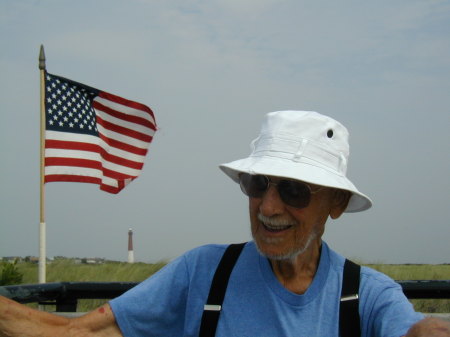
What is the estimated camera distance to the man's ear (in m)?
3.00

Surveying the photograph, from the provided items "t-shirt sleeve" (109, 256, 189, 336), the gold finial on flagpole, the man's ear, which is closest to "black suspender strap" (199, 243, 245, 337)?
"t-shirt sleeve" (109, 256, 189, 336)

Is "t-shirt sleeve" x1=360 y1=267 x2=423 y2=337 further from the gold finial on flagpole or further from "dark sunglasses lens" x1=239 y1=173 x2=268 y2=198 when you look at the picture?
the gold finial on flagpole

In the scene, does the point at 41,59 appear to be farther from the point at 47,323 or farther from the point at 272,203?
the point at 272,203

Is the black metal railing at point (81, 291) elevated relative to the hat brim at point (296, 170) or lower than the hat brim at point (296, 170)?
lower

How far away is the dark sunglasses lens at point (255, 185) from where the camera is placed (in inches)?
110

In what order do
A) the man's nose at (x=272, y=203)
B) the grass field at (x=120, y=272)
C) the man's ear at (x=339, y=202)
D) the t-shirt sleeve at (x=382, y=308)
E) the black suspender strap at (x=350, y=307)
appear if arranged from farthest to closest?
the grass field at (x=120, y=272), the man's ear at (x=339, y=202), the man's nose at (x=272, y=203), the black suspender strap at (x=350, y=307), the t-shirt sleeve at (x=382, y=308)

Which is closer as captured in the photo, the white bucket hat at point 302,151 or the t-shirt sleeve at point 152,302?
the white bucket hat at point 302,151

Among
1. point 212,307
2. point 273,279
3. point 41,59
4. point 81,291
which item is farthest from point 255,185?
point 41,59

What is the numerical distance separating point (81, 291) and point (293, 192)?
239cm

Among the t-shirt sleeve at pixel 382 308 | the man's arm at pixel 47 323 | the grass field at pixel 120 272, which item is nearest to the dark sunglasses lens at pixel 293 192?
the t-shirt sleeve at pixel 382 308

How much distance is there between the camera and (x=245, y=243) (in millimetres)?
2994

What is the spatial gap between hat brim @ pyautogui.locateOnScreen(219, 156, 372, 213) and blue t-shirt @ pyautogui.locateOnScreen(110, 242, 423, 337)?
0.32 m

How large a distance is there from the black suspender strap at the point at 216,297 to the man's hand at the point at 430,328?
0.74m

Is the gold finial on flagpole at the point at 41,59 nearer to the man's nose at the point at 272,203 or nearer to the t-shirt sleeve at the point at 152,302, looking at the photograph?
the t-shirt sleeve at the point at 152,302
